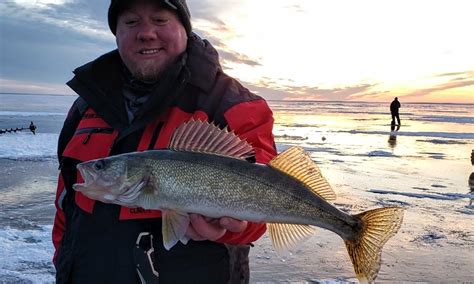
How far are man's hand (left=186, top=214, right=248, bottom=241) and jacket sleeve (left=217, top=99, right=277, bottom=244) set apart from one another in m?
0.16

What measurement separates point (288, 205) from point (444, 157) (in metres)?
14.2

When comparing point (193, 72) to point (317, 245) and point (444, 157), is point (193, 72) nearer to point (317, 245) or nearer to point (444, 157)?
point (317, 245)

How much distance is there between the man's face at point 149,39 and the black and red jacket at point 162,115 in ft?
0.42

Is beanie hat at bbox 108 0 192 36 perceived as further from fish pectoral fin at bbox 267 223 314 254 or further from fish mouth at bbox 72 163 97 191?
fish pectoral fin at bbox 267 223 314 254

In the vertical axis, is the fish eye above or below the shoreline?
above

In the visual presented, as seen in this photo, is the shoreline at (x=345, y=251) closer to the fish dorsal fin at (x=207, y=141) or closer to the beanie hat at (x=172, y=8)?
the fish dorsal fin at (x=207, y=141)

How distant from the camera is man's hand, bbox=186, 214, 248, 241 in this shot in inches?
95.8

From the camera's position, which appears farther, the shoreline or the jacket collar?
the shoreline

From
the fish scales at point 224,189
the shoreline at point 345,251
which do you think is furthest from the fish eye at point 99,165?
the shoreline at point 345,251

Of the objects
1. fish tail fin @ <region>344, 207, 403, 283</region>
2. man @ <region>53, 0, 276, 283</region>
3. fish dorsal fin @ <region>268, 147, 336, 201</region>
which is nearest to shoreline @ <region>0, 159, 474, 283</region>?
fish tail fin @ <region>344, 207, 403, 283</region>

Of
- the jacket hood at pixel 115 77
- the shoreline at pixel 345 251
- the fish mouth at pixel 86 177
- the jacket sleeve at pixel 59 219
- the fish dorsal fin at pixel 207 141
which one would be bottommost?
the shoreline at pixel 345 251

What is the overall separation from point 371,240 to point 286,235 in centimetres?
52

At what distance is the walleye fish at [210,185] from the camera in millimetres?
2439

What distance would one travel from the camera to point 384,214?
2.79 m
